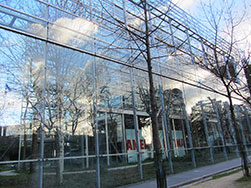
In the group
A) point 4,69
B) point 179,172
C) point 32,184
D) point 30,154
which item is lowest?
point 179,172

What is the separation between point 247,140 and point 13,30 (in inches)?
915

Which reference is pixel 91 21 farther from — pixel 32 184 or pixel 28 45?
pixel 32 184

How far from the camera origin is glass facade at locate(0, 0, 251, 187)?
22.2ft

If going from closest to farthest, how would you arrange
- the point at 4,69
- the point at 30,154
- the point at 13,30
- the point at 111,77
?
the point at 30,154, the point at 4,69, the point at 13,30, the point at 111,77

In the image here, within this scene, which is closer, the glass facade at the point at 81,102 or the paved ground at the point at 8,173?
the paved ground at the point at 8,173

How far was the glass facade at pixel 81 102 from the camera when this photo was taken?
22.2ft

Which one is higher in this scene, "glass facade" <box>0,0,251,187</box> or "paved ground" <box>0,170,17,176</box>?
"glass facade" <box>0,0,251,187</box>

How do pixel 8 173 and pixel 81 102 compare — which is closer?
pixel 8 173

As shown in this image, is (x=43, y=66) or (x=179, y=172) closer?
(x=43, y=66)

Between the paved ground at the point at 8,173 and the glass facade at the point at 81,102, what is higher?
the glass facade at the point at 81,102

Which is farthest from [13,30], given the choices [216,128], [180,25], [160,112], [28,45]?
[216,128]

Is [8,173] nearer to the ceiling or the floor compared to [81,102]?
nearer to the floor

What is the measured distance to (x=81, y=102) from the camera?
8.49 metres

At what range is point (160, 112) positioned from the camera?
12156mm
